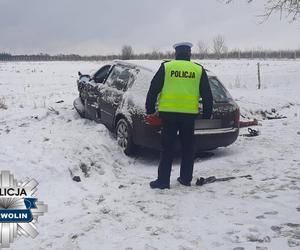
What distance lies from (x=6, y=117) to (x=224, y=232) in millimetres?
7959

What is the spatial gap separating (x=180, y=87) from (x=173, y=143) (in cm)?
84

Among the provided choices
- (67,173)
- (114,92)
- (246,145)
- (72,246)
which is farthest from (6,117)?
(72,246)

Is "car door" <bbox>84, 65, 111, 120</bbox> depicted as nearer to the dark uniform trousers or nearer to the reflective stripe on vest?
the dark uniform trousers

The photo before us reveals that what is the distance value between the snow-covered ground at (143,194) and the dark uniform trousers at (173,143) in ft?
0.79

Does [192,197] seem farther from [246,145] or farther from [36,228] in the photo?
[246,145]

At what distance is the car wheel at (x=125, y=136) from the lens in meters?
8.30

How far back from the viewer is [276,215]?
17.7 ft

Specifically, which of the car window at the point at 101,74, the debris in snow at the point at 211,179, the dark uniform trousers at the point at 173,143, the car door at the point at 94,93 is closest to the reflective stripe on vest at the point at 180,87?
the dark uniform trousers at the point at 173,143

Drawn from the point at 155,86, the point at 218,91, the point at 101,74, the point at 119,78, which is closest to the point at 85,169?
the point at 155,86

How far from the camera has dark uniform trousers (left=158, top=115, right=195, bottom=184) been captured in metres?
6.64

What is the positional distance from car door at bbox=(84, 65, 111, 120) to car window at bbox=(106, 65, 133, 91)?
0.28 metres

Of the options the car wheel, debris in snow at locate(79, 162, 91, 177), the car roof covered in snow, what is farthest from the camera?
the car roof covered in snow

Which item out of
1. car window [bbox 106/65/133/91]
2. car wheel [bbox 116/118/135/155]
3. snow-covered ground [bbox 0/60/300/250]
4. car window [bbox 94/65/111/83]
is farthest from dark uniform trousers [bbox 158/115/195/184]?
car window [bbox 94/65/111/83]

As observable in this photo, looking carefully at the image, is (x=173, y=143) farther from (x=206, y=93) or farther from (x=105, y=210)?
(x=105, y=210)
